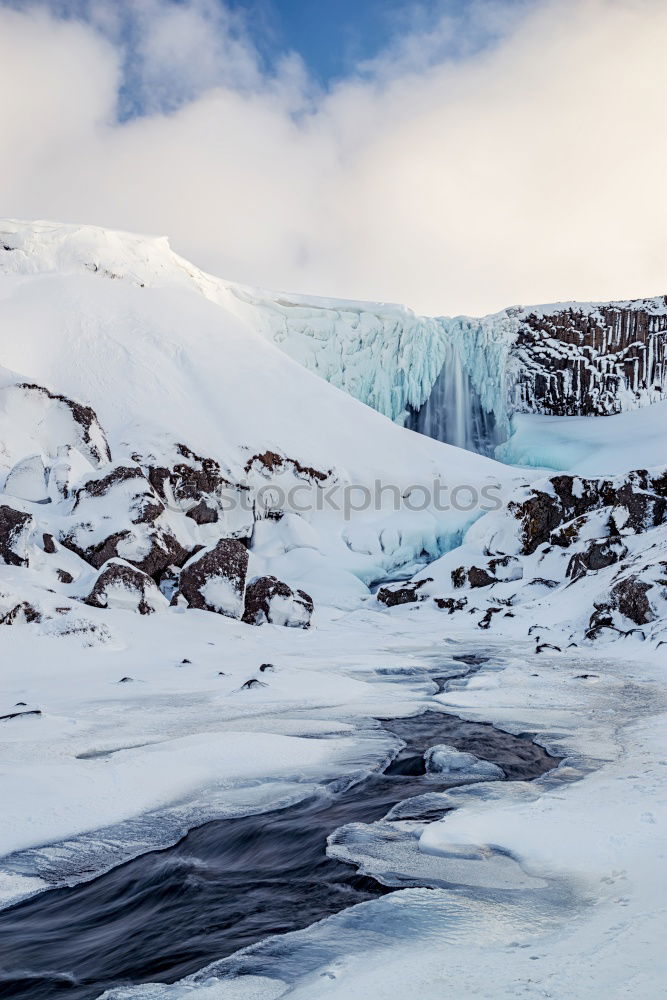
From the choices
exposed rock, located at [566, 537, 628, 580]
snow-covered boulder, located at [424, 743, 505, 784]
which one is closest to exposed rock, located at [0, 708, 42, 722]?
snow-covered boulder, located at [424, 743, 505, 784]

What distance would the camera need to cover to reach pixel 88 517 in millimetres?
17703

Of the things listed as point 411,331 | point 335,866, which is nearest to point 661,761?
point 335,866

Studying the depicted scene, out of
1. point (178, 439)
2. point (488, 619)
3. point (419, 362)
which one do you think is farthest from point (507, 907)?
point (419, 362)

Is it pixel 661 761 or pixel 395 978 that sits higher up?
pixel 395 978

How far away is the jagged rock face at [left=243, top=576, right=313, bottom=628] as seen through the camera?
16.4 m

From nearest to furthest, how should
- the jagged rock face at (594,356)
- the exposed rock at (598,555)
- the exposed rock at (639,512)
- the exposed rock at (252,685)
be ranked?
the exposed rock at (252,685)
the exposed rock at (598,555)
the exposed rock at (639,512)
the jagged rock face at (594,356)

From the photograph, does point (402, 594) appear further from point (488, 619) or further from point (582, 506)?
point (582, 506)

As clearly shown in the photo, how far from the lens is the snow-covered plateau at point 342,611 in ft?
8.66

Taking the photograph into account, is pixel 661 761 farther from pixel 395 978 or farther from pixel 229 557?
pixel 229 557

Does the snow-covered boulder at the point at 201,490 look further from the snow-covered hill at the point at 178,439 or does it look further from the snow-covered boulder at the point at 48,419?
the snow-covered boulder at the point at 48,419

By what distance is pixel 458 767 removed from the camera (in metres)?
5.02

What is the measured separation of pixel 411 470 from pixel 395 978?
112 ft

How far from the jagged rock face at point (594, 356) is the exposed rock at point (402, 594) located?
→ 26.2m

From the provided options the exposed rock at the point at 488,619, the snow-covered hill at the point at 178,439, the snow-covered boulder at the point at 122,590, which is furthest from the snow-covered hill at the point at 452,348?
the snow-covered boulder at the point at 122,590
